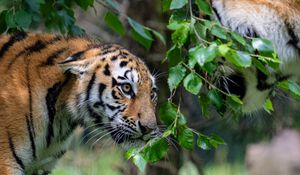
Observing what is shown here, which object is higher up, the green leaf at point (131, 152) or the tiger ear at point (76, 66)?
the tiger ear at point (76, 66)

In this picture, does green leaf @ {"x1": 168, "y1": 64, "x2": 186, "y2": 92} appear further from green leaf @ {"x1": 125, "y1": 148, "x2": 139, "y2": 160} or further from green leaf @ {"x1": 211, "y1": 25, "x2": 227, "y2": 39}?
green leaf @ {"x1": 125, "y1": 148, "x2": 139, "y2": 160}

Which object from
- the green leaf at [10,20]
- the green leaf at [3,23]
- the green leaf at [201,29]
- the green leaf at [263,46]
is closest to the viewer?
the green leaf at [263,46]

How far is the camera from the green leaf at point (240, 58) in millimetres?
3088

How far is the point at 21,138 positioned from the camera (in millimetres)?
3627

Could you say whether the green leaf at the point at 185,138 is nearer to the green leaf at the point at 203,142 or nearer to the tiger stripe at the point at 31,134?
the green leaf at the point at 203,142

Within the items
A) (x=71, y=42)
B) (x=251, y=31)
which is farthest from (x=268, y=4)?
(x=71, y=42)

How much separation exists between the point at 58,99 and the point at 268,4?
960mm

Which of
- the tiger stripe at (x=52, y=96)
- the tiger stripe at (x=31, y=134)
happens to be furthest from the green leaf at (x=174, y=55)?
the tiger stripe at (x=31, y=134)

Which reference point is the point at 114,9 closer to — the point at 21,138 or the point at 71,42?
the point at 71,42

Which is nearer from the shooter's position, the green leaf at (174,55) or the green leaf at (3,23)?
the green leaf at (174,55)

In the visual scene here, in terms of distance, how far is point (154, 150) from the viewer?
3.38m

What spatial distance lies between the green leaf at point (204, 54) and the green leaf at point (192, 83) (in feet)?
0.33

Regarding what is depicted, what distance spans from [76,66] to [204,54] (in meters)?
0.73

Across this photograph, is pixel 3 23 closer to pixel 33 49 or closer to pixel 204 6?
pixel 33 49
